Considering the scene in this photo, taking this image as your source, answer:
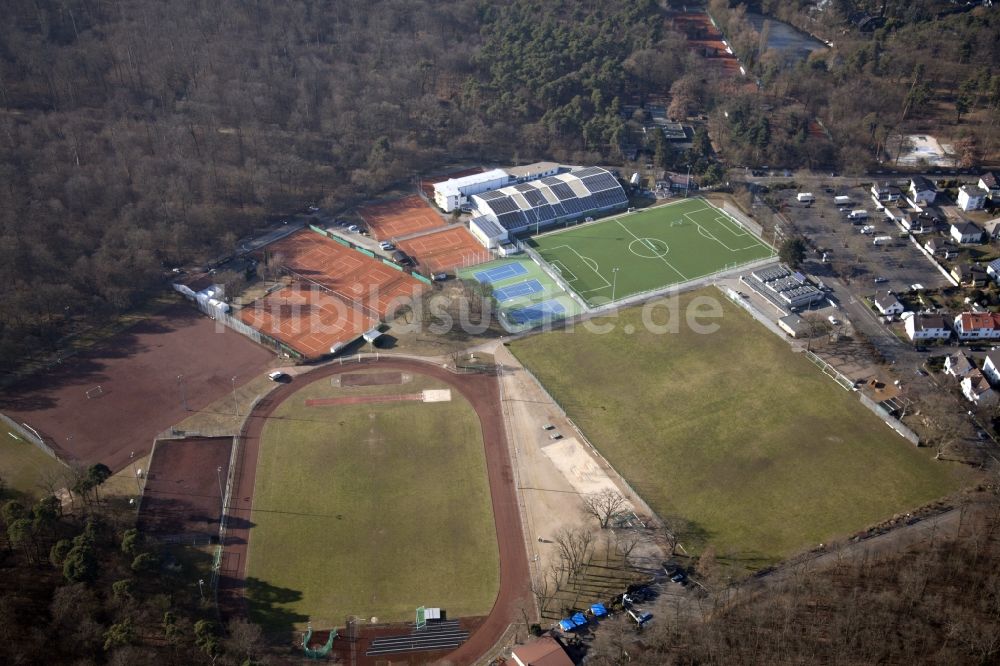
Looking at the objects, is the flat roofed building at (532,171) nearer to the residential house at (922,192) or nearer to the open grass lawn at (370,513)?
the open grass lawn at (370,513)

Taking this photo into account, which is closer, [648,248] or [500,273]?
[500,273]

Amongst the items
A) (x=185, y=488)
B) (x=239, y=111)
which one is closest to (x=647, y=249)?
(x=185, y=488)

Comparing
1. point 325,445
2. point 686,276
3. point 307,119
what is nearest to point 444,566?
point 325,445

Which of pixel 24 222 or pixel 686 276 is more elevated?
pixel 24 222

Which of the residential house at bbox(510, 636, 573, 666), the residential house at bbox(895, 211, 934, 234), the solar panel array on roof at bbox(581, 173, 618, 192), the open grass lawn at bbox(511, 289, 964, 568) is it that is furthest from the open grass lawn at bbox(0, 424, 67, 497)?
the residential house at bbox(895, 211, 934, 234)

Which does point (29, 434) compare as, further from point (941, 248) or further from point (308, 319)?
point (941, 248)

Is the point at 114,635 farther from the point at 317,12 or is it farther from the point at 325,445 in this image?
the point at 317,12
